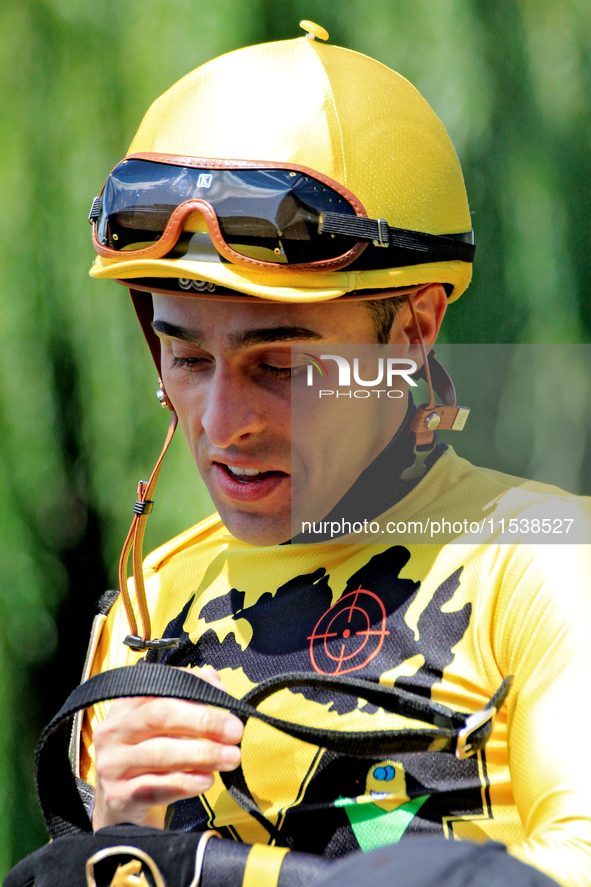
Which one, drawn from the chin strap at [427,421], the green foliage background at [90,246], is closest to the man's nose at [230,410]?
the chin strap at [427,421]

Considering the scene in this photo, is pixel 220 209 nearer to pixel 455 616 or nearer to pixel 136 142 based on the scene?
pixel 136 142

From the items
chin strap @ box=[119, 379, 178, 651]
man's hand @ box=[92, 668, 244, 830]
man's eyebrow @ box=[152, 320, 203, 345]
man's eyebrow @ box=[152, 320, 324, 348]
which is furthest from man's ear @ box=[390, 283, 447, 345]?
man's hand @ box=[92, 668, 244, 830]

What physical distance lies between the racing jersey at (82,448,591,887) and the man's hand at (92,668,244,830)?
0.44ft

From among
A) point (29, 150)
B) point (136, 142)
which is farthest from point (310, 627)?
point (29, 150)

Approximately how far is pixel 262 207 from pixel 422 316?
10.6 inches

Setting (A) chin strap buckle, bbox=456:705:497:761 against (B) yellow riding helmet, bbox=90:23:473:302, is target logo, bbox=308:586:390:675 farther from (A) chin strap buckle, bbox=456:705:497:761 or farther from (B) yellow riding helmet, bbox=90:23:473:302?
(B) yellow riding helmet, bbox=90:23:473:302

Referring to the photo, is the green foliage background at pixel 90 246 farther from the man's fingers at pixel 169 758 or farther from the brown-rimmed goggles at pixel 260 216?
the man's fingers at pixel 169 758

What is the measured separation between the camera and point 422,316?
101 centimetres

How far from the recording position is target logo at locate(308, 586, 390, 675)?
914 mm

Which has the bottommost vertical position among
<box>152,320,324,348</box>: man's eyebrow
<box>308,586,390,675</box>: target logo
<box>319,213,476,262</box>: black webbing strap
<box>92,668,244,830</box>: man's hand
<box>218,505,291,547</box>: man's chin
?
<box>92,668,244,830</box>: man's hand

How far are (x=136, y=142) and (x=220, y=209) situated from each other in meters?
0.24

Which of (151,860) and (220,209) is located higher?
(220,209)

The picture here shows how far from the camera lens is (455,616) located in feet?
2.87

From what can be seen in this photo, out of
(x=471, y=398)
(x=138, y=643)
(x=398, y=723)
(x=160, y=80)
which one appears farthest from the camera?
(x=160, y=80)
